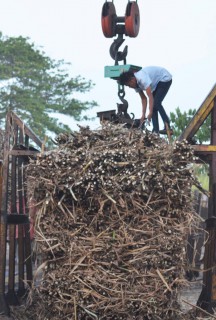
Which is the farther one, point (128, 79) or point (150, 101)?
point (128, 79)

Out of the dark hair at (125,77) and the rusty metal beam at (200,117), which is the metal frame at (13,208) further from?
the rusty metal beam at (200,117)

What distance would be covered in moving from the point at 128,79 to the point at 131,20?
86cm

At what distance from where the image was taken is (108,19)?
12.0 meters

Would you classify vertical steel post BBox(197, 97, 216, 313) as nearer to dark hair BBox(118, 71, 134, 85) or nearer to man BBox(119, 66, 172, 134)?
man BBox(119, 66, 172, 134)

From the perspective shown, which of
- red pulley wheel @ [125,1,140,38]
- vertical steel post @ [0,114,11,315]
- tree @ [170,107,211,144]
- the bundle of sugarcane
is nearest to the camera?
the bundle of sugarcane

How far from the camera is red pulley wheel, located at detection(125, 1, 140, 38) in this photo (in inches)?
469

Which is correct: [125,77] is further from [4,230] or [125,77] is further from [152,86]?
[4,230]

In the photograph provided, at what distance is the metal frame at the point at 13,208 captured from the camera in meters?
10.9

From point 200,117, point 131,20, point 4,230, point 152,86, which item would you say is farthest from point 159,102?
point 4,230

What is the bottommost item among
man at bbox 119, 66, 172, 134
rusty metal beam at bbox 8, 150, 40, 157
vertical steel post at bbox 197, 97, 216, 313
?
vertical steel post at bbox 197, 97, 216, 313

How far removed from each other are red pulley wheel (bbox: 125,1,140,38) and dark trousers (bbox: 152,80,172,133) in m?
0.79

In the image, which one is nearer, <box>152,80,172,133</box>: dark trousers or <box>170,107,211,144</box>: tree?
<box>152,80,172,133</box>: dark trousers

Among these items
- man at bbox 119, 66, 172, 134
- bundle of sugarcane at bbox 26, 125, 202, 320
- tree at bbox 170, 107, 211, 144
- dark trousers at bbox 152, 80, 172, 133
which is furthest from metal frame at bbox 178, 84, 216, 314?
tree at bbox 170, 107, 211, 144

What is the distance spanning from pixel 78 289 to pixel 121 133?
1825mm
